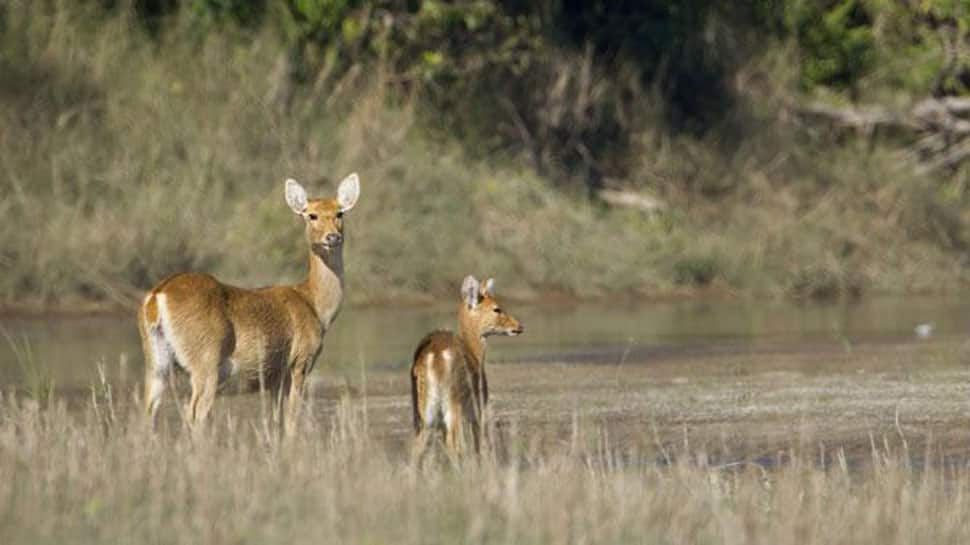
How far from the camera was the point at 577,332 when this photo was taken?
20.0m

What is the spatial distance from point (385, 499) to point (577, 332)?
11.3 metres

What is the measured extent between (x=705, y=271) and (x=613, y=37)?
422 centimetres

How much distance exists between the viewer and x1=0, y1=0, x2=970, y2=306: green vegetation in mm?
22094

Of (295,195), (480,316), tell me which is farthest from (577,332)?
(480,316)

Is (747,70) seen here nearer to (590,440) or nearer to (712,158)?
(712,158)

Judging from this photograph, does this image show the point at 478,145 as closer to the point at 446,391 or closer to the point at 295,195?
the point at 295,195

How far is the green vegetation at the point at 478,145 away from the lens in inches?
870

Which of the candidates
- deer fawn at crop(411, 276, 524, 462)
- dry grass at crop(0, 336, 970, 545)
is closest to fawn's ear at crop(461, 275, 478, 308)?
deer fawn at crop(411, 276, 524, 462)

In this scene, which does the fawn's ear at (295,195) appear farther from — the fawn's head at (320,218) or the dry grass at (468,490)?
the dry grass at (468,490)

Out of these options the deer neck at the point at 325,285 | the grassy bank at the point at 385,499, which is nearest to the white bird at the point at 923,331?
the deer neck at the point at 325,285

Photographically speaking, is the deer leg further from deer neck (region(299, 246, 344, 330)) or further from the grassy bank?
the grassy bank

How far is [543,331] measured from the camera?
2019 centimetres

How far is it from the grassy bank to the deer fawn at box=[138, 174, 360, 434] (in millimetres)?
1924

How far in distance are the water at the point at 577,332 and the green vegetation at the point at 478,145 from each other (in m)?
0.91
